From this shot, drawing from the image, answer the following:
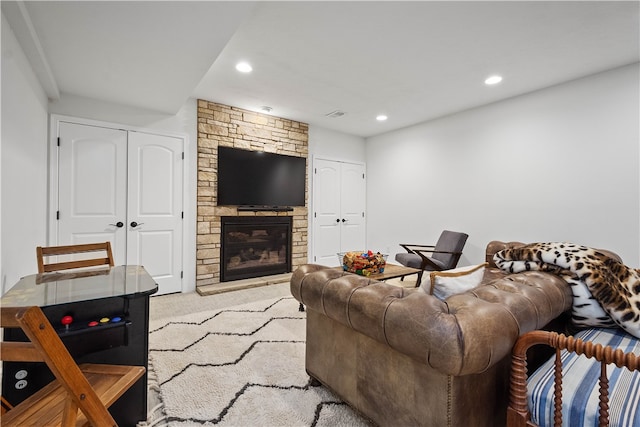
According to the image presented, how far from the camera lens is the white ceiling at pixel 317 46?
2.04 metres

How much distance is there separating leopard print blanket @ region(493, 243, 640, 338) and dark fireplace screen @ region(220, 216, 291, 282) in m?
3.54

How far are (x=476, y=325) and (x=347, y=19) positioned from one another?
2.27 meters

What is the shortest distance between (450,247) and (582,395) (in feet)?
10.8

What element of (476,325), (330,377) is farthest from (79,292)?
(476,325)

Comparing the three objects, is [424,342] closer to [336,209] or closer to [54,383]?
[54,383]

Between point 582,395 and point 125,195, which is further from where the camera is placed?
point 125,195

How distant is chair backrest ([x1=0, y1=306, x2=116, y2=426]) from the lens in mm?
786

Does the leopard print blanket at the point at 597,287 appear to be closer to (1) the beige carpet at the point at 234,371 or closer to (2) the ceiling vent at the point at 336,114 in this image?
(1) the beige carpet at the point at 234,371

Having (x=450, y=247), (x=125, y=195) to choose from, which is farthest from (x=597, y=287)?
(x=125, y=195)

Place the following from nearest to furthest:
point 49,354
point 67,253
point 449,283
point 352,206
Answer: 1. point 49,354
2. point 449,283
3. point 67,253
4. point 352,206

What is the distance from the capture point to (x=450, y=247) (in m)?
4.22

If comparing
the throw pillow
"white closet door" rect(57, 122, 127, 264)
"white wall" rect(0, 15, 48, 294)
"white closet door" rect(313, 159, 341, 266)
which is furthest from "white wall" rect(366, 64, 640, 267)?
"white wall" rect(0, 15, 48, 294)

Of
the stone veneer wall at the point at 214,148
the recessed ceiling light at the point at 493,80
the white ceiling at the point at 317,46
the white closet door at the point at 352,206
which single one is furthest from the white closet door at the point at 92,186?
the recessed ceiling light at the point at 493,80

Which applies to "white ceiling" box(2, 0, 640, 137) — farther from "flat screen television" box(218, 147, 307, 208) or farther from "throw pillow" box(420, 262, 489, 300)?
"throw pillow" box(420, 262, 489, 300)
